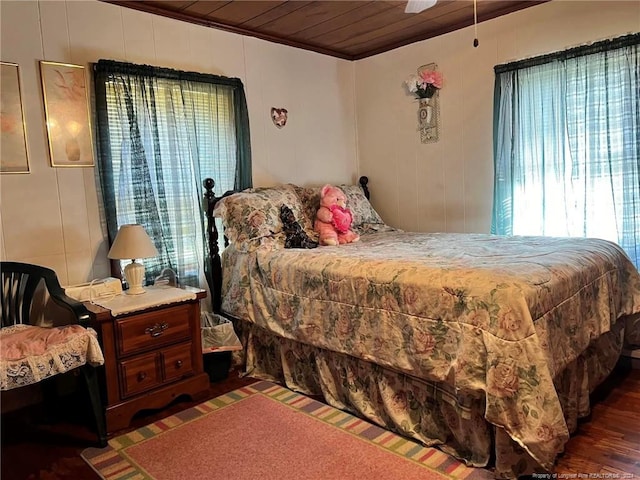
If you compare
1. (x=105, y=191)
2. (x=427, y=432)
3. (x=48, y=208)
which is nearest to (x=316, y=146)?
(x=105, y=191)

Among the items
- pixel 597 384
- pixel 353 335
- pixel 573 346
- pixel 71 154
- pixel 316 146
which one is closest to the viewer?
pixel 573 346

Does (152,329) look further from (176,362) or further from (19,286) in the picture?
(19,286)

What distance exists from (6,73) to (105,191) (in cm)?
74

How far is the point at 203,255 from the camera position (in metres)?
3.23

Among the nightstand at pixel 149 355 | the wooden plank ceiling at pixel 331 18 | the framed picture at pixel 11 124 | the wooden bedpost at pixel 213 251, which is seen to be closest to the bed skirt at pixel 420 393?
the wooden bedpost at pixel 213 251

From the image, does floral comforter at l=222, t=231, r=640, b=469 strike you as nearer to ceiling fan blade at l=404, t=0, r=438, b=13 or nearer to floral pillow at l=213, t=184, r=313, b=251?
floral pillow at l=213, t=184, r=313, b=251

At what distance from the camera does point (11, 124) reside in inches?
97.9

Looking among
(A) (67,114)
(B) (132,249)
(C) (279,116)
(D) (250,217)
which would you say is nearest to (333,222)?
(D) (250,217)

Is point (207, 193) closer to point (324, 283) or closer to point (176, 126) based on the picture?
point (176, 126)

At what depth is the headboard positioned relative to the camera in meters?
3.20

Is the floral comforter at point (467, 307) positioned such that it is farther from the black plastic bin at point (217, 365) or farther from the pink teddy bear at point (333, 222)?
the black plastic bin at point (217, 365)

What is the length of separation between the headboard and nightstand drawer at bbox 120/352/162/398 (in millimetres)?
784

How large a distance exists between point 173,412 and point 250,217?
46.7 inches

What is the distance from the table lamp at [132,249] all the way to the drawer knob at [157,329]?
9.9 inches
